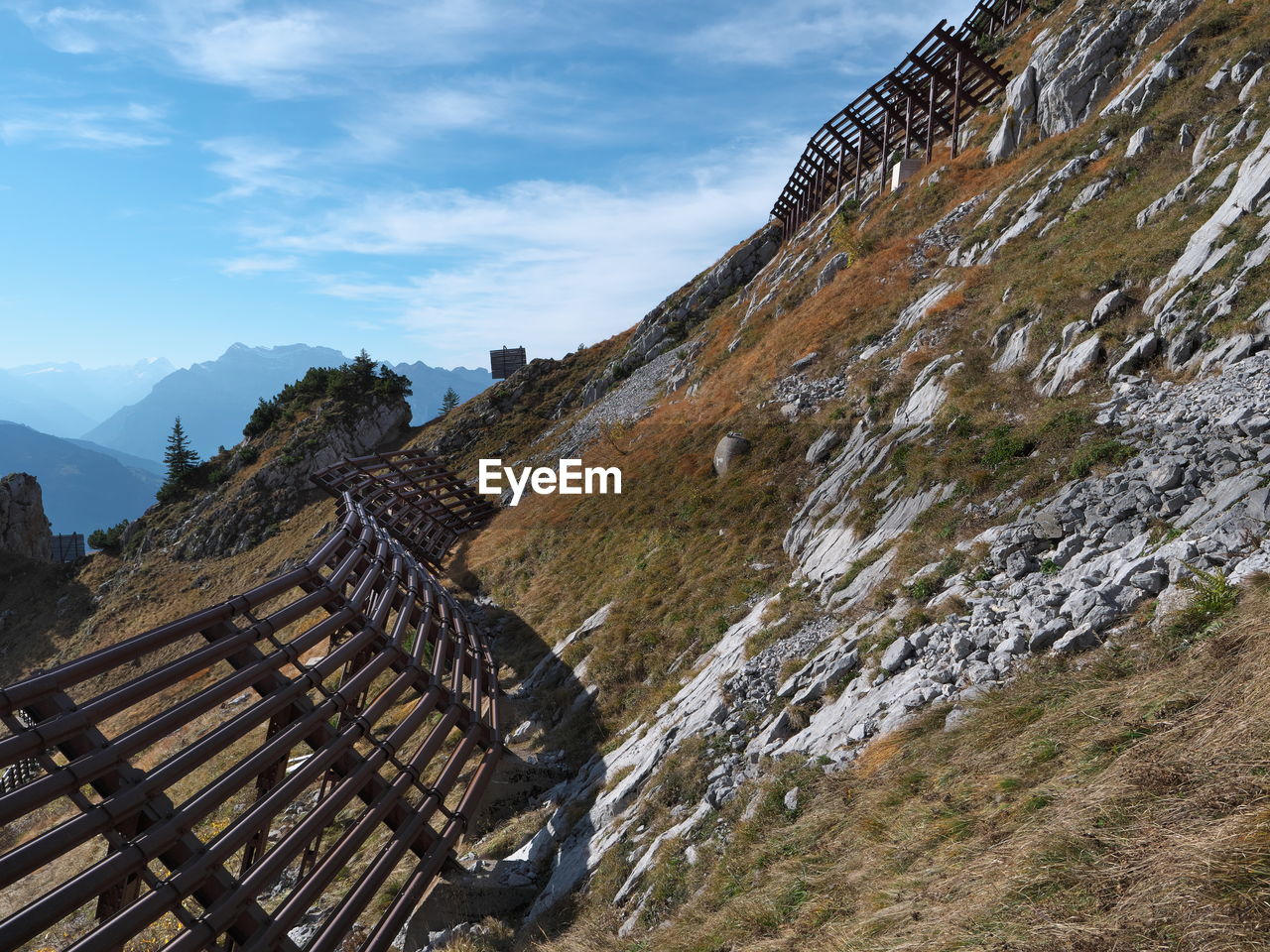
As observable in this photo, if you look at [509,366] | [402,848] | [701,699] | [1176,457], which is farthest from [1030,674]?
[509,366]

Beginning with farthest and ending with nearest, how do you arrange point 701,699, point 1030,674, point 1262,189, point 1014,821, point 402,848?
point 1262,189 → point 701,699 → point 402,848 → point 1030,674 → point 1014,821

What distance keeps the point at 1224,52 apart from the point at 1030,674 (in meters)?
22.8

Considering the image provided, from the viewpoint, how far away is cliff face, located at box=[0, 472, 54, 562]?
5594 cm

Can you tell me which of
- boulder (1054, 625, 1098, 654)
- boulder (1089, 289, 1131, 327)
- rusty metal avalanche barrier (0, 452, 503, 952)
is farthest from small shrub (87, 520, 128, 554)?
boulder (1054, 625, 1098, 654)

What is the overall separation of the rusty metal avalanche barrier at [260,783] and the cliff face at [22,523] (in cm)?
5344

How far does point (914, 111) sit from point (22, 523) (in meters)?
71.3

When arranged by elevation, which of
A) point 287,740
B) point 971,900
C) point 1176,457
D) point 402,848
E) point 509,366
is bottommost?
point 1176,457

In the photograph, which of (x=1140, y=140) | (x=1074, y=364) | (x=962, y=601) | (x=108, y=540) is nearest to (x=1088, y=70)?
(x=1140, y=140)

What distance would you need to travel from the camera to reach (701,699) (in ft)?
36.5

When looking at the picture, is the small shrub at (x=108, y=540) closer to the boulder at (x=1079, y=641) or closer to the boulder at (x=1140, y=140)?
the boulder at (x=1079, y=641)

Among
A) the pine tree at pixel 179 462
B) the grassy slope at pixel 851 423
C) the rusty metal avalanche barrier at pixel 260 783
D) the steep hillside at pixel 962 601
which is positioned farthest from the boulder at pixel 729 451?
the pine tree at pixel 179 462

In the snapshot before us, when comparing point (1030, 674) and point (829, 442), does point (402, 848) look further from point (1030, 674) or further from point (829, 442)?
point (829, 442)

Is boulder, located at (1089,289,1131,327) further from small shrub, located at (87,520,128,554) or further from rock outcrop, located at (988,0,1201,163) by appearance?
small shrub, located at (87,520,128,554)

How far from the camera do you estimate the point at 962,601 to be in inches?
347
